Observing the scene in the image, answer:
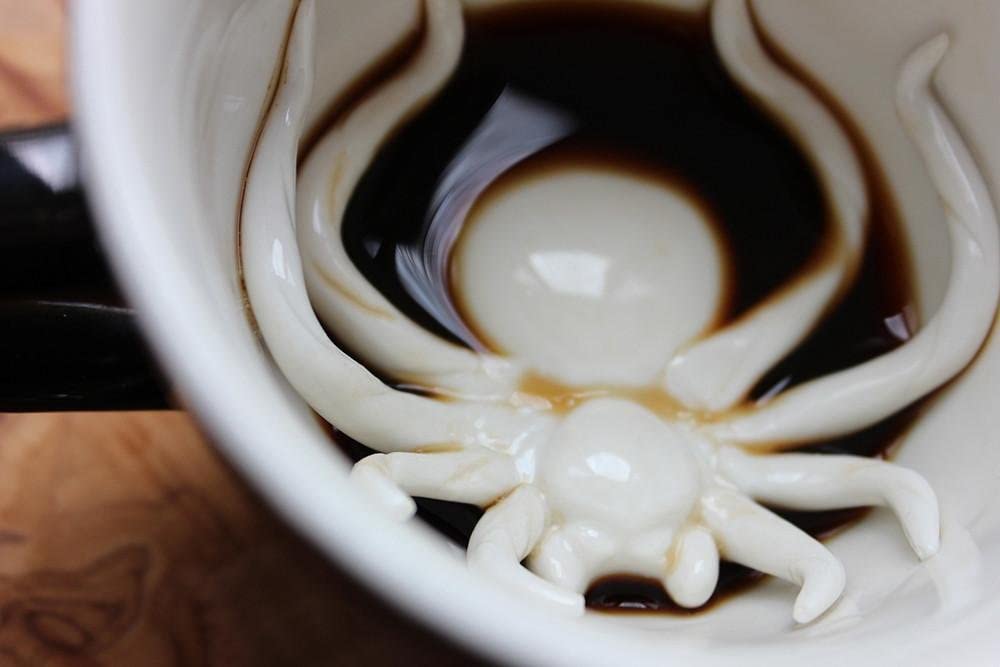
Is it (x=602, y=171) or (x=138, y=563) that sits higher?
(x=602, y=171)

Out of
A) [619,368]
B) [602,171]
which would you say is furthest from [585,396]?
[602,171]

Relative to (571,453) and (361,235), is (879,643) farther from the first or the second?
(361,235)

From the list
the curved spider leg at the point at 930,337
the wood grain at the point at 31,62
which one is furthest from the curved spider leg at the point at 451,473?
the wood grain at the point at 31,62

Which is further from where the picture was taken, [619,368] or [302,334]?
[619,368]

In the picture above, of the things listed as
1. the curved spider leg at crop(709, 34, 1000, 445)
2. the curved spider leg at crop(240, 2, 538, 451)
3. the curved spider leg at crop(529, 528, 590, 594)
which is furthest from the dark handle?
the curved spider leg at crop(709, 34, 1000, 445)

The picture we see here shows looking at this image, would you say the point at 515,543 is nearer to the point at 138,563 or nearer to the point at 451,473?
the point at 451,473

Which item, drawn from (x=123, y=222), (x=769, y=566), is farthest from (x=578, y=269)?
(x=123, y=222)
